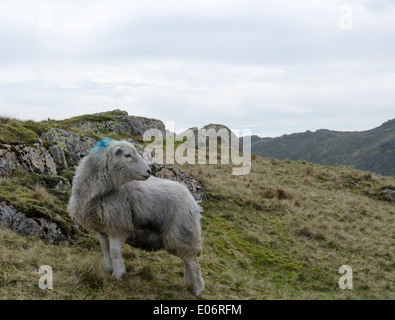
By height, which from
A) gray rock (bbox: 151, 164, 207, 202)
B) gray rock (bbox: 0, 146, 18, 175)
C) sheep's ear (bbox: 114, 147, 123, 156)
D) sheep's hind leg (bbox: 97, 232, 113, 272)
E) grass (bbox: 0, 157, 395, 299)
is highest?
sheep's ear (bbox: 114, 147, 123, 156)

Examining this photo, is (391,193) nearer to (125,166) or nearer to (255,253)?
(255,253)

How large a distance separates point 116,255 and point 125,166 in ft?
5.80

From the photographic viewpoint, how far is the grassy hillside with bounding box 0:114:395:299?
6578mm

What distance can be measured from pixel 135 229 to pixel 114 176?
120cm

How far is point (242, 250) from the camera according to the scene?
40.9ft

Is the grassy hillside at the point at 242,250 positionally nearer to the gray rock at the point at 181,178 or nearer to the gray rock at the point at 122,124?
the gray rock at the point at 181,178

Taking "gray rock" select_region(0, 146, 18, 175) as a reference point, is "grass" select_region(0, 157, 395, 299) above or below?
below

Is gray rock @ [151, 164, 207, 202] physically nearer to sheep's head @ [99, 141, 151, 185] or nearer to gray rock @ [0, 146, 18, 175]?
gray rock @ [0, 146, 18, 175]

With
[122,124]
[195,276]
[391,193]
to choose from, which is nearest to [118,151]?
[195,276]

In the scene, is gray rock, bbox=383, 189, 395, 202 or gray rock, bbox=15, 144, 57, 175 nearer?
gray rock, bbox=15, 144, 57, 175

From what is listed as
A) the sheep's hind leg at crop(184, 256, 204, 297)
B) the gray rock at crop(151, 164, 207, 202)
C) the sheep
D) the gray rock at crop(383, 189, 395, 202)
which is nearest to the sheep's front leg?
the sheep

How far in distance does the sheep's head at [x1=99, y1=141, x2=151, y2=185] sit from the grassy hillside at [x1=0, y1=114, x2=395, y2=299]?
182cm

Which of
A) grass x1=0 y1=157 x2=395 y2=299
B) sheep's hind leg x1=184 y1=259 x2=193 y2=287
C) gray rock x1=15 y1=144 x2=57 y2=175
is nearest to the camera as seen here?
grass x1=0 y1=157 x2=395 y2=299
